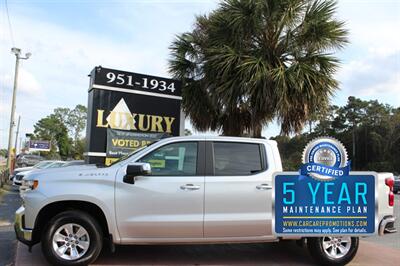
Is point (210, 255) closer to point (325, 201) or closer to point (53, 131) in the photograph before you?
point (325, 201)

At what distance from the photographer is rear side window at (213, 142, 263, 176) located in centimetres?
648

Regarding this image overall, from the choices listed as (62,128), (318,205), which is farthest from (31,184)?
(62,128)

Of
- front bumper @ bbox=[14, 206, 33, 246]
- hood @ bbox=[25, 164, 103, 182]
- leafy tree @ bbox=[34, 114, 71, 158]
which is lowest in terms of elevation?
front bumper @ bbox=[14, 206, 33, 246]

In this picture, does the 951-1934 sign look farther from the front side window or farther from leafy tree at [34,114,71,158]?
leafy tree at [34,114,71,158]

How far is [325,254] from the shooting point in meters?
6.49

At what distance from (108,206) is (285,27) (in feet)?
29.1

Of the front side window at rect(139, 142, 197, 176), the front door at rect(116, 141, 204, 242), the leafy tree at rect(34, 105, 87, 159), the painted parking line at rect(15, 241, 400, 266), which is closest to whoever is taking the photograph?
the front door at rect(116, 141, 204, 242)

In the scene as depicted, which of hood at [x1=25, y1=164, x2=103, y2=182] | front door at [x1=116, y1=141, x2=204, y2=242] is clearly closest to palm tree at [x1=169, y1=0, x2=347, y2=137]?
front door at [x1=116, y1=141, x2=204, y2=242]

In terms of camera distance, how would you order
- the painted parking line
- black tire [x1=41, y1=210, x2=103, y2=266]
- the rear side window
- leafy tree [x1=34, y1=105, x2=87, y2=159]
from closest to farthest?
black tire [x1=41, y1=210, x2=103, y2=266] → the rear side window → the painted parking line → leafy tree [x1=34, y1=105, x2=87, y2=159]

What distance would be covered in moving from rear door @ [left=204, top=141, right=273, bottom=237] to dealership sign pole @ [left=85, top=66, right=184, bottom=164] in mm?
5520

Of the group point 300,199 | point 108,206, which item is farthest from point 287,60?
point 108,206

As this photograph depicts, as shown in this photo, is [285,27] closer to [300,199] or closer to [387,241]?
[387,241]

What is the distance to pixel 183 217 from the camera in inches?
245

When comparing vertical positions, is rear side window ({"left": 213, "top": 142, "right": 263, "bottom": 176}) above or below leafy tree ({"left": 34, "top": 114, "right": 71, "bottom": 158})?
below
